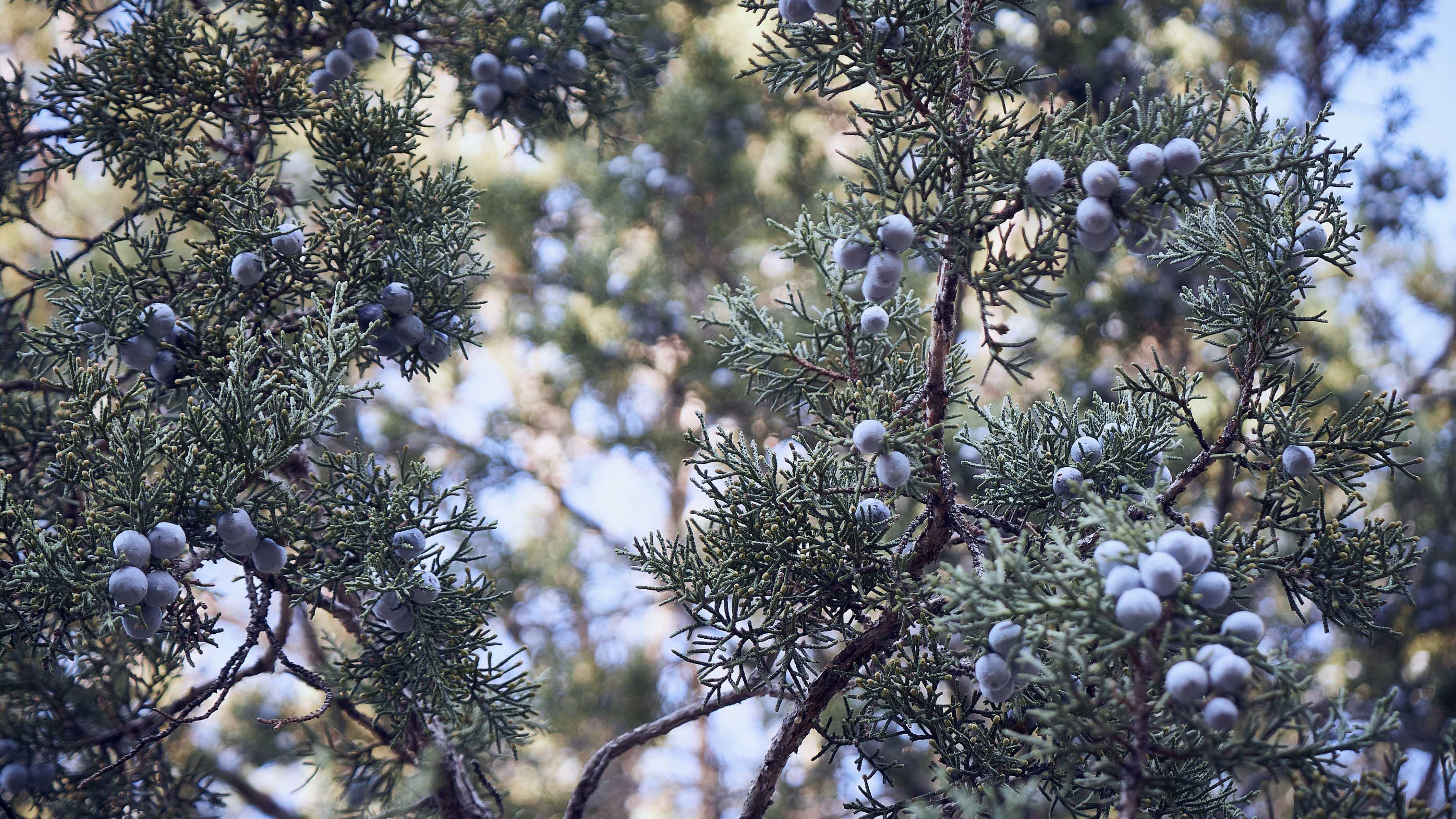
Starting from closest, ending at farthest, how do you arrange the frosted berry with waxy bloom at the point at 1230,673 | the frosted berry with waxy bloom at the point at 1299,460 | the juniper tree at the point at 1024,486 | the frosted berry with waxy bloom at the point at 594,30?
the frosted berry with waxy bloom at the point at 1230,673
the juniper tree at the point at 1024,486
the frosted berry with waxy bloom at the point at 1299,460
the frosted berry with waxy bloom at the point at 594,30

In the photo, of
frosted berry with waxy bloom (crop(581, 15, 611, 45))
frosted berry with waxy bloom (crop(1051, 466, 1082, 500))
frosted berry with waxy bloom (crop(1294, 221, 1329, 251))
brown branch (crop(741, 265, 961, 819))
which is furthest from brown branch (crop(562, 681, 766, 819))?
frosted berry with waxy bloom (crop(581, 15, 611, 45))

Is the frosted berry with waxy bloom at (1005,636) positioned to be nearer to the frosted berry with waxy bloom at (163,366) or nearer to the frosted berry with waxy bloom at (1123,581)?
the frosted berry with waxy bloom at (1123,581)

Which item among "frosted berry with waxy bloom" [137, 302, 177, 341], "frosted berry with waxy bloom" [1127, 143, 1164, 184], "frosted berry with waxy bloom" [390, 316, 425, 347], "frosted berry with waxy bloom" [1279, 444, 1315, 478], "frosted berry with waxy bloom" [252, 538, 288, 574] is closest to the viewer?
"frosted berry with waxy bloom" [1127, 143, 1164, 184]

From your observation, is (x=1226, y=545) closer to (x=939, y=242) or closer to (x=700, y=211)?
(x=939, y=242)

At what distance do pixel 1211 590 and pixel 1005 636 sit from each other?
0.25 m

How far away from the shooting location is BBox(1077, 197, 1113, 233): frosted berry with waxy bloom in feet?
4.26

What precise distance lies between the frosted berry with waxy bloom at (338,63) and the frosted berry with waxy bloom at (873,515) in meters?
1.45

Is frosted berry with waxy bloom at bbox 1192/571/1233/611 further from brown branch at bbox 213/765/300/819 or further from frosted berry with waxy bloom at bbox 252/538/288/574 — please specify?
brown branch at bbox 213/765/300/819

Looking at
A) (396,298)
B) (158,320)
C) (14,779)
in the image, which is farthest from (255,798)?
(396,298)

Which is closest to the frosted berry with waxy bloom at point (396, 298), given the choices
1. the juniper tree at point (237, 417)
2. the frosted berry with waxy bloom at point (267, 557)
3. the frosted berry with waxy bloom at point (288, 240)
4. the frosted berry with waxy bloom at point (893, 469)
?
the juniper tree at point (237, 417)

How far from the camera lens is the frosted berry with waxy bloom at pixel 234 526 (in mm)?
1419

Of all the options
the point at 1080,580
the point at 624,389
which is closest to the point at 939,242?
the point at 1080,580

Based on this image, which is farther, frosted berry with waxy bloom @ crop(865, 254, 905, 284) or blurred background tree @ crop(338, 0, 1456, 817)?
blurred background tree @ crop(338, 0, 1456, 817)

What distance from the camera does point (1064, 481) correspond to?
1.48 m
